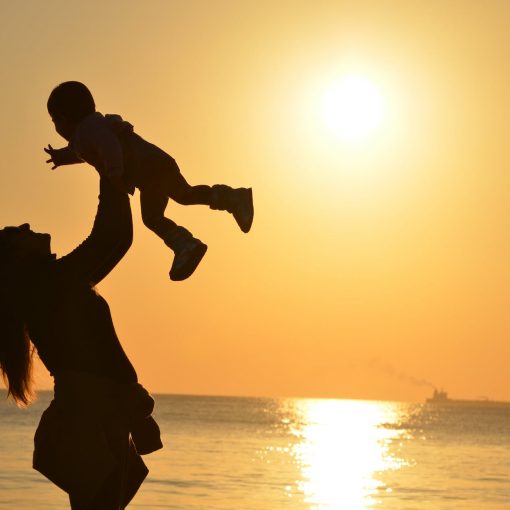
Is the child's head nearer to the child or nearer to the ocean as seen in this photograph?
the child

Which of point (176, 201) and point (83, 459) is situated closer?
point (83, 459)

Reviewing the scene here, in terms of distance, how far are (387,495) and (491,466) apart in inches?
654

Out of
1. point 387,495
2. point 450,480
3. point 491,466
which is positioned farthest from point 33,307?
point 491,466

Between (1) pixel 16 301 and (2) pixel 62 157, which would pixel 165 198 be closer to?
(2) pixel 62 157

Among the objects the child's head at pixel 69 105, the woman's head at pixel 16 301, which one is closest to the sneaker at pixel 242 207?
the child's head at pixel 69 105

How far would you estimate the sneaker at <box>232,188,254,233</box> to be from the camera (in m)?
5.58

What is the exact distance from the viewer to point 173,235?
5.34 meters

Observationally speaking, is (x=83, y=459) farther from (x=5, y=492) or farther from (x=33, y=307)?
(x=5, y=492)

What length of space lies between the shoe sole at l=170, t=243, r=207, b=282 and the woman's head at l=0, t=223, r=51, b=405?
2.10ft

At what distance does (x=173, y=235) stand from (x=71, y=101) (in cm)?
97

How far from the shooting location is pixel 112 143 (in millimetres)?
4652

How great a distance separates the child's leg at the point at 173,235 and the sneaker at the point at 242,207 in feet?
0.99

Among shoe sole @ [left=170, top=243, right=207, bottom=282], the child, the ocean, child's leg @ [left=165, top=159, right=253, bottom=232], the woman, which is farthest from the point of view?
the ocean

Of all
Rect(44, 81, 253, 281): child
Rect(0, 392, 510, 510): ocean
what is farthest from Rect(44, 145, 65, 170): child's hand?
Rect(0, 392, 510, 510): ocean
